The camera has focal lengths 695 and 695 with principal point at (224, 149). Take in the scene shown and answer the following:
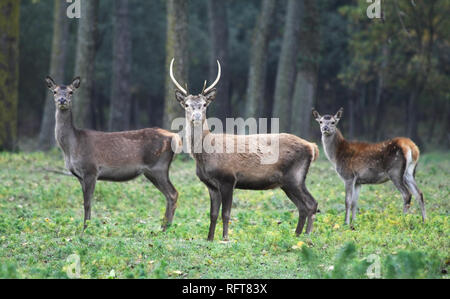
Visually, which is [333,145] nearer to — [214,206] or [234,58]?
[214,206]

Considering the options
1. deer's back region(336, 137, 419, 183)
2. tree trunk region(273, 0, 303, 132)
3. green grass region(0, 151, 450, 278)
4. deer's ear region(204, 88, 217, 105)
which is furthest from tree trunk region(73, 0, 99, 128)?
deer's ear region(204, 88, 217, 105)

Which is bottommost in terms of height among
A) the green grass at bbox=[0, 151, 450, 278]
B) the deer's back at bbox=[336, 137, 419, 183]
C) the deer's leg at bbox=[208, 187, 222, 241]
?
the green grass at bbox=[0, 151, 450, 278]

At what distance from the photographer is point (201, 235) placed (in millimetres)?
10555

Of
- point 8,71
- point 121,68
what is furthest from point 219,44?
point 8,71

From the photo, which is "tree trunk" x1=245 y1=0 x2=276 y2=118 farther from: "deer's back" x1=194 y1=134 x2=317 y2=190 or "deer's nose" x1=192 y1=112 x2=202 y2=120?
"deer's nose" x1=192 y1=112 x2=202 y2=120

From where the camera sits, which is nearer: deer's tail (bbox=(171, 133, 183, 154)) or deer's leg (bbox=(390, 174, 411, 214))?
deer's tail (bbox=(171, 133, 183, 154))

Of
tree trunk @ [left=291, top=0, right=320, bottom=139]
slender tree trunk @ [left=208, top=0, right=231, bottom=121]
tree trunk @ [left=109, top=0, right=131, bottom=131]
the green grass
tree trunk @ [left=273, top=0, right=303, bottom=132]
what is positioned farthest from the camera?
slender tree trunk @ [left=208, top=0, right=231, bottom=121]

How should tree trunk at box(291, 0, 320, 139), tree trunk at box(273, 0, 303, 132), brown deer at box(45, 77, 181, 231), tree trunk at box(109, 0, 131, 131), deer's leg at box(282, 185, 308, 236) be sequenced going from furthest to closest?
1. tree trunk at box(109, 0, 131, 131)
2. tree trunk at box(291, 0, 320, 139)
3. tree trunk at box(273, 0, 303, 132)
4. brown deer at box(45, 77, 181, 231)
5. deer's leg at box(282, 185, 308, 236)

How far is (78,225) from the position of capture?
36.5ft

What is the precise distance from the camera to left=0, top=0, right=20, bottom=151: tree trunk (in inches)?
813

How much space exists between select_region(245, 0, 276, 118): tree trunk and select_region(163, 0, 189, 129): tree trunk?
20.1ft

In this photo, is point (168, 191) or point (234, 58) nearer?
point (168, 191)

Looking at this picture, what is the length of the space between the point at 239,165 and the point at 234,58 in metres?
32.9
